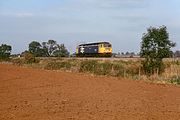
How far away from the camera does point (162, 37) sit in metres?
41.6

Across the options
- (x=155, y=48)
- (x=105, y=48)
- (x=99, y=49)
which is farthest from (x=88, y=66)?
(x=99, y=49)

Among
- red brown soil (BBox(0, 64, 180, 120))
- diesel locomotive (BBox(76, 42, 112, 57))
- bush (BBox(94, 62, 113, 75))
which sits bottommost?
red brown soil (BBox(0, 64, 180, 120))

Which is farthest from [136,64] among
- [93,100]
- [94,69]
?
[93,100]

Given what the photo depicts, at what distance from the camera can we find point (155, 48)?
42.3 metres

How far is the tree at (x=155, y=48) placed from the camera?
41.5 m

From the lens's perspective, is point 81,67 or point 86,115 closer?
point 86,115

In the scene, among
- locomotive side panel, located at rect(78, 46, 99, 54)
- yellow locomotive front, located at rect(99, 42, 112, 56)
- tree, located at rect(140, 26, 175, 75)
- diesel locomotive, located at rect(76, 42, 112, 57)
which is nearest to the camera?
tree, located at rect(140, 26, 175, 75)

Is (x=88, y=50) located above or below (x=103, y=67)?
above

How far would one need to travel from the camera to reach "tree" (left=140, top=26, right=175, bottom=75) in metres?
41.5

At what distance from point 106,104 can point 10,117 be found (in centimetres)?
539

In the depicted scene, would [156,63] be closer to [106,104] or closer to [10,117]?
[106,104]

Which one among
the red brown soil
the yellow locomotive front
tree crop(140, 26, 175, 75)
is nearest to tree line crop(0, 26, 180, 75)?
tree crop(140, 26, 175, 75)

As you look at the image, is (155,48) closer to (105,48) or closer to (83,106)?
(83,106)

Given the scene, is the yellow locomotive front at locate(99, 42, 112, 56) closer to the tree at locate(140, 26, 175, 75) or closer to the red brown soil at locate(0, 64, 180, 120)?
the tree at locate(140, 26, 175, 75)
